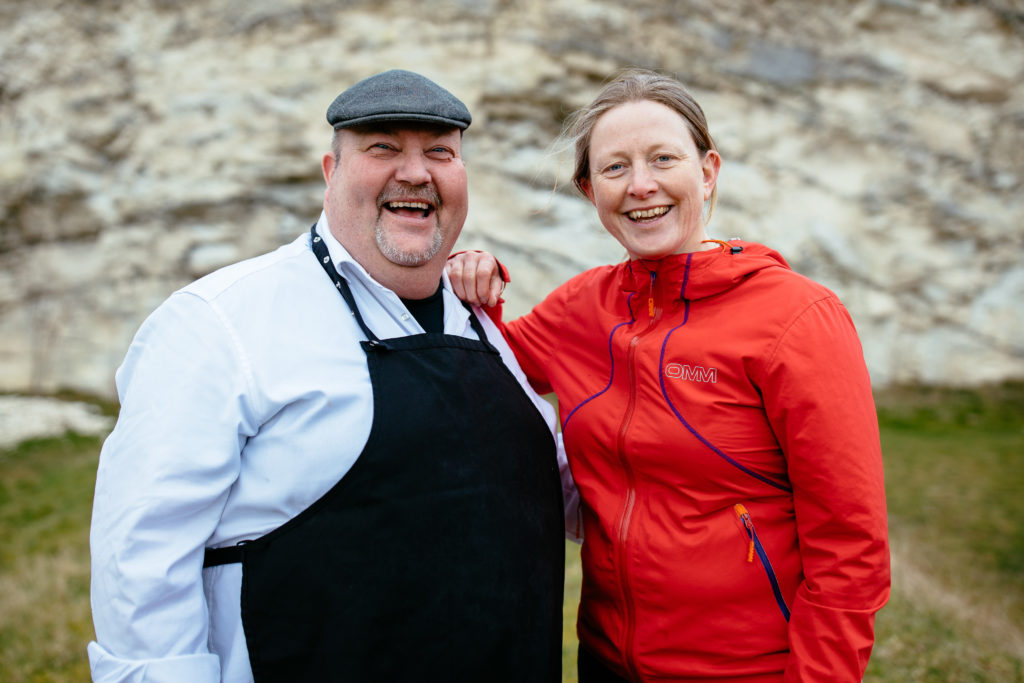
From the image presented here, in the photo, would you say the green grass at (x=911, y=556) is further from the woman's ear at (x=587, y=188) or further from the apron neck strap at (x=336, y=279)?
the apron neck strap at (x=336, y=279)

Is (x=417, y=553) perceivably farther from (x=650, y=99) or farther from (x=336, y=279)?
(x=650, y=99)

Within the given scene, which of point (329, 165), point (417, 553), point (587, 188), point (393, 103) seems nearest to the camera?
point (417, 553)

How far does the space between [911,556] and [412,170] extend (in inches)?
215

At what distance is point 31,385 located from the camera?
10.6 metres

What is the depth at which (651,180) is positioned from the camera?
84.7 inches

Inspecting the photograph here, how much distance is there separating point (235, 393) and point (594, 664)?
4.26 ft

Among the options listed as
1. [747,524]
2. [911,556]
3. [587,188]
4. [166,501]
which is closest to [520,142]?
[911,556]

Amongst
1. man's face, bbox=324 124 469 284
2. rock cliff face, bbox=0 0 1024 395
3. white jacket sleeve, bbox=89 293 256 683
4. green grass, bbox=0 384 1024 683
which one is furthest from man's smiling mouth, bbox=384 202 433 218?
rock cliff face, bbox=0 0 1024 395

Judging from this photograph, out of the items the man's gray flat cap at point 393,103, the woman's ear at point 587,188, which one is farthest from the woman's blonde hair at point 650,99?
the man's gray flat cap at point 393,103

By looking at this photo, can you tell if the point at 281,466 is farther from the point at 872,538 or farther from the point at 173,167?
the point at 173,167

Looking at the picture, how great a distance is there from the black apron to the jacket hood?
0.58 m

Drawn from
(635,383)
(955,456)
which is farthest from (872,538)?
(955,456)

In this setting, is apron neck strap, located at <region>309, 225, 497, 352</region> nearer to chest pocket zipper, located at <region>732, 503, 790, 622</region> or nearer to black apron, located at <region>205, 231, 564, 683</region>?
black apron, located at <region>205, 231, 564, 683</region>

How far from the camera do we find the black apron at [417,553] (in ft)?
5.90
